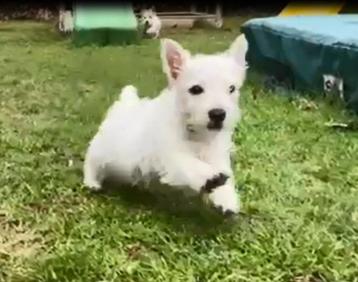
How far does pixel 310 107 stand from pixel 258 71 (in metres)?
1.28

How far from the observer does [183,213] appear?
300 centimetres

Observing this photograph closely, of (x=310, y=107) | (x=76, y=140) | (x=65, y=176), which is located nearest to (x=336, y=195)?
(x=65, y=176)

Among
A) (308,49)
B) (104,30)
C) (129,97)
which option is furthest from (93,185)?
(104,30)

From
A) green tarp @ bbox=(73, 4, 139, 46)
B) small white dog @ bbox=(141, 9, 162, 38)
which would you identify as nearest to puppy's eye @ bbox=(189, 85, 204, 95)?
green tarp @ bbox=(73, 4, 139, 46)

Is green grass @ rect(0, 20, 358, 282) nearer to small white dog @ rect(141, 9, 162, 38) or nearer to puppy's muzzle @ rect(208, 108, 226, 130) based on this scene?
puppy's muzzle @ rect(208, 108, 226, 130)

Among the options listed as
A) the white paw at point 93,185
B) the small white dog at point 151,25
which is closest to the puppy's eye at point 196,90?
the white paw at point 93,185

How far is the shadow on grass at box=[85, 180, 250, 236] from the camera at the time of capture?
2867 millimetres

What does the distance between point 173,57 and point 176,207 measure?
1.62 feet

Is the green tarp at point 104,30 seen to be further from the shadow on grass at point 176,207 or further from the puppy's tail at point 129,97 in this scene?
the shadow on grass at point 176,207

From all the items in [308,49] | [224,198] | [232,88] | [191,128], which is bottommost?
[308,49]

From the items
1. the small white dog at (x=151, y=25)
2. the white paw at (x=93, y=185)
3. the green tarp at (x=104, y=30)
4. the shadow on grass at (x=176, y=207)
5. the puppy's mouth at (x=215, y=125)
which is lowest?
the small white dog at (x=151, y=25)

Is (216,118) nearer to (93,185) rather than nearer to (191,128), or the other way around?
(191,128)

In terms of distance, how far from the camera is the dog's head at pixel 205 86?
279 centimetres

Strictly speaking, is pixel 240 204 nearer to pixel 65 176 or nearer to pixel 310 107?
pixel 65 176
